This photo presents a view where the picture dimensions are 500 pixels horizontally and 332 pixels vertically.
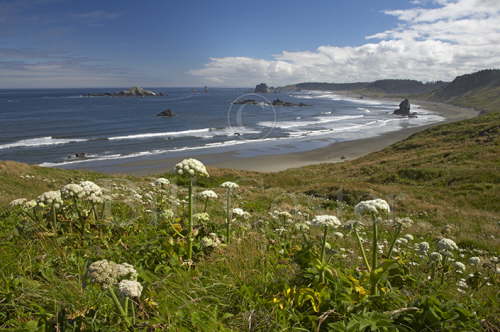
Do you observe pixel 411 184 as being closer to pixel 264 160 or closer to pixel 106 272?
pixel 264 160

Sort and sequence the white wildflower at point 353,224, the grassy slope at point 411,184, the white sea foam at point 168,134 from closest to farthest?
the white wildflower at point 353,224 → the grassy slope at point 411,184 → the white sea foam at point 168,134

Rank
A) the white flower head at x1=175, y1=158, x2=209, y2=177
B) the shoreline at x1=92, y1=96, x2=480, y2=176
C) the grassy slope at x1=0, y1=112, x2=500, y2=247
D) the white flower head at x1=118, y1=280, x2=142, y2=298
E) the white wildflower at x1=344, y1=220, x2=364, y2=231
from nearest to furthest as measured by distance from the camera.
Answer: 1. the white flower head at x1=118, y1=280, x2=142, y2=298
2. the white wildflower at x1=344, y1=220, x2=364, y2=231
3. the white flower head at x1=175, y1=158, x2=209, y2=177
4. the grassy slope at x1=0, y1=112, x2=500, y2=247
5. the shoreline at x1=92, y1=96, x2=480, y2=176

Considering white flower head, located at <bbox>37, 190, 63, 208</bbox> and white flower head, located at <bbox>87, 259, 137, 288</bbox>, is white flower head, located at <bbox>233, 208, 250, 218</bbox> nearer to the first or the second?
white flower head, located at <bbox>37, 190, 63, 208</bbox>

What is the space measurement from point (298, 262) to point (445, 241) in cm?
271

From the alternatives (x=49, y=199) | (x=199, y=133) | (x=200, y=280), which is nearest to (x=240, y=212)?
(x=200, y=280)

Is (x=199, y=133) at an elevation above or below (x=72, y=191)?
below

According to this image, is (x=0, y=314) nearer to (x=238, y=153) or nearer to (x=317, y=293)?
(x=317, y=293)

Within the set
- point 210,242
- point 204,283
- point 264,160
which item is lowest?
point 264,160

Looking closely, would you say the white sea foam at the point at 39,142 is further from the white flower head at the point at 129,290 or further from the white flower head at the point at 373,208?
the white flower head at the point at 373,208

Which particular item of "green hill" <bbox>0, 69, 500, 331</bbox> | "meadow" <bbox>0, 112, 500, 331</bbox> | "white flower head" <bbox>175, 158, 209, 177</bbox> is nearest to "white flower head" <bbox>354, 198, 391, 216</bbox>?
"meadow" <bbox>0, 112, 500, 331</bbox>

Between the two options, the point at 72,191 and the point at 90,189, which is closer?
the point at 72,191

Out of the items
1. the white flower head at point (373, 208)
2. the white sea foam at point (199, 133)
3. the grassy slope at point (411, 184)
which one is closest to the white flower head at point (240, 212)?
the white flower head at point (373, 208)

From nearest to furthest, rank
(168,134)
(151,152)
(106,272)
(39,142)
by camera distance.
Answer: (106,272) < (151,152) < (39,142) < (168,134)

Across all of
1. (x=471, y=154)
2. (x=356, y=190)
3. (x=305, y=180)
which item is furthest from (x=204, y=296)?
(x=471, y=154)
